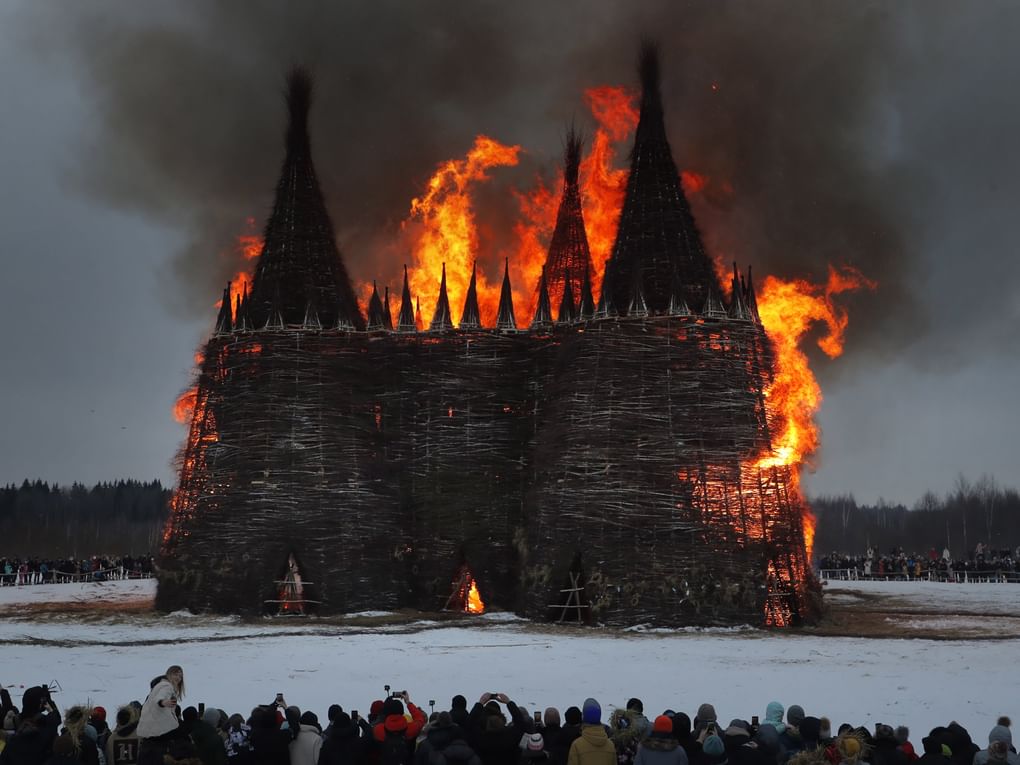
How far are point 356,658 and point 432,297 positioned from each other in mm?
25294

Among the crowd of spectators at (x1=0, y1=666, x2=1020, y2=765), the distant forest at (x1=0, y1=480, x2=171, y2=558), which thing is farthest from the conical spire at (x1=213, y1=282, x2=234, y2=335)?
the distant forest at (x1=0, y1=480, x2=171, y2=558)

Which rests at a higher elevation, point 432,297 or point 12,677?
point 432,297

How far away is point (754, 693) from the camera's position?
21281mm

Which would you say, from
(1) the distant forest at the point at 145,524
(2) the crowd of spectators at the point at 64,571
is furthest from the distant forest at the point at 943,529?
(2) the crowd of spectators at the point at 64,571

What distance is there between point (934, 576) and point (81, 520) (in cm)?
12990

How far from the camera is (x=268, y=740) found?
38.4ft

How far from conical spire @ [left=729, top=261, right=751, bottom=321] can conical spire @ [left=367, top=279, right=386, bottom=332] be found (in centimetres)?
1361

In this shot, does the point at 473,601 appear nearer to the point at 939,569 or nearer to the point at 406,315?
the point at 406,315

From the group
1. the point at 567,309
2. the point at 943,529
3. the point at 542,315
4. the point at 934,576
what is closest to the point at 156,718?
the point at 567,309

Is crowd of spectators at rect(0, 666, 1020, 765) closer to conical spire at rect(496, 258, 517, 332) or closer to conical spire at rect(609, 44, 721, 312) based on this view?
conical spire at rect(609, 44, 721, 312)

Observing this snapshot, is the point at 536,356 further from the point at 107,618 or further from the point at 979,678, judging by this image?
the point at 979,678

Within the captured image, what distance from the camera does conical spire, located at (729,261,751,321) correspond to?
123 ft

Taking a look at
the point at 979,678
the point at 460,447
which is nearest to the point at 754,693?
the point at 979,678

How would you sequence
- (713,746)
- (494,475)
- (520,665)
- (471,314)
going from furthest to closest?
(471,314) → (494,475) → (520,665) → (713,746)
